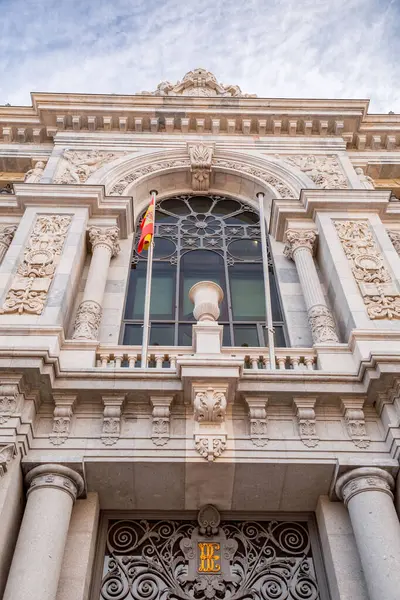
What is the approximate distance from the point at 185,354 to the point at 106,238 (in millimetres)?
4227

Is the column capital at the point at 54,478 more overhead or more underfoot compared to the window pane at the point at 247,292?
more underfoot

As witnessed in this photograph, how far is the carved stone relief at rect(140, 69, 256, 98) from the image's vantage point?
19.3 m

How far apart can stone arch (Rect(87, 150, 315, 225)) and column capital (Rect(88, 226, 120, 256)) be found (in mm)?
1894

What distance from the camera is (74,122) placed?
1691 centimetres

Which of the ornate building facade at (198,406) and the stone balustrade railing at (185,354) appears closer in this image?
the ornate building facade at (198,406)

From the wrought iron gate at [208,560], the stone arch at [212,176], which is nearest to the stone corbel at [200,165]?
the stone arch at [212,176]

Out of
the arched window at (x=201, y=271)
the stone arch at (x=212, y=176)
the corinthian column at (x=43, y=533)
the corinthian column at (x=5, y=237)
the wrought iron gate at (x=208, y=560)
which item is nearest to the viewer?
the corinthian column at (x=43, y=533)

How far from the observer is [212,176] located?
53.3ft

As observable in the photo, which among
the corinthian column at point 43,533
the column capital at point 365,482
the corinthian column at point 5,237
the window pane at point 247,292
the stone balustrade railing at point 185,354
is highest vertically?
the corinthian column at point 5,237

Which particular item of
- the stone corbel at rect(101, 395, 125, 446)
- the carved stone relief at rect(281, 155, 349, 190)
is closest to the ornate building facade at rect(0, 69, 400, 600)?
the stone corbel at rect(101, 395, 125, 446)

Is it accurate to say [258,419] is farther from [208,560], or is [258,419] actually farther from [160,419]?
[208,560]

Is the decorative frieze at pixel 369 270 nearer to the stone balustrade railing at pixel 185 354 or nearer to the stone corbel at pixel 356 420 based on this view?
the stone balustrade railing at pixel 185 354

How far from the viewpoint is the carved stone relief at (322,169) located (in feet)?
49.6

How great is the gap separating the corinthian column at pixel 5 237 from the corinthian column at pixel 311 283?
20.7 ft
